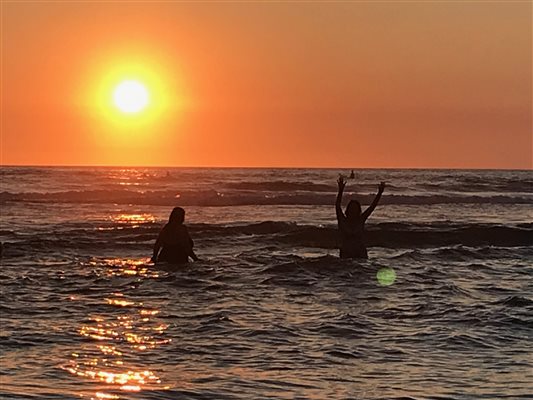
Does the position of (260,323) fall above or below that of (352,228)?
below

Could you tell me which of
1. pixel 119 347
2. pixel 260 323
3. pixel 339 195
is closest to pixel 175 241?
pixel 339 195

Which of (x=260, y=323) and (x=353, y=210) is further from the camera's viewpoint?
(x=353, y=210)

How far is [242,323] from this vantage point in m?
10.8

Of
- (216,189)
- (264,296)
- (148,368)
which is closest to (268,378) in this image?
(148,368)

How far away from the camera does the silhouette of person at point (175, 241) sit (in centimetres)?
1632

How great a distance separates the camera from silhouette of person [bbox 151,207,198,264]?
1632cm

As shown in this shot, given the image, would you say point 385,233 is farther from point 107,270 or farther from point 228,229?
point 107,270

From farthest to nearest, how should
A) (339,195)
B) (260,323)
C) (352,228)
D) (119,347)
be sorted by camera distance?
1. (352,228)
2. (339,195)
3. (260,323)
4. (119,347)

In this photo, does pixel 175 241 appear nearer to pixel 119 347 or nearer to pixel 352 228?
pixel 352 228

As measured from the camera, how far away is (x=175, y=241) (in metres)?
16.5

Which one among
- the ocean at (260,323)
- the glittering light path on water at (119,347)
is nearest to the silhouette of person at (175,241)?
the ocean at (260,323)

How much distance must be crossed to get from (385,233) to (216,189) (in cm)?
2776

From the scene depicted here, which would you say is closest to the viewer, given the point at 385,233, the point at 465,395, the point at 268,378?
the point at 465,395

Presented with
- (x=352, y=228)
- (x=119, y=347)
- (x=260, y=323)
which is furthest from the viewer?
(x=352, y=228)
